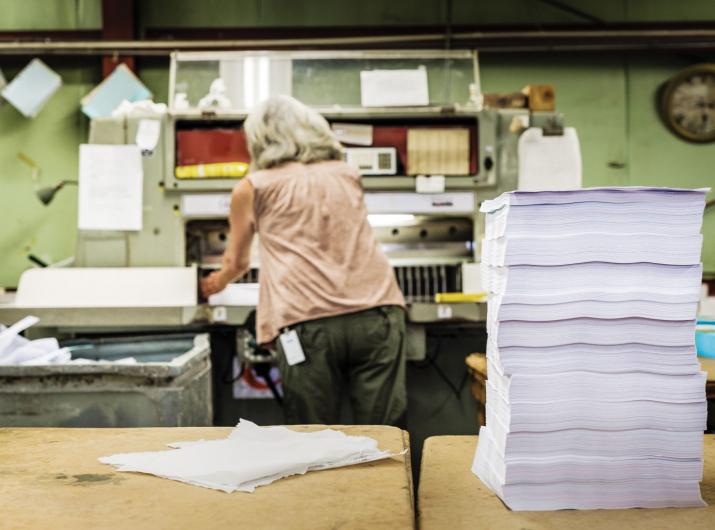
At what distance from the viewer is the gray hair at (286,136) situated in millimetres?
2152

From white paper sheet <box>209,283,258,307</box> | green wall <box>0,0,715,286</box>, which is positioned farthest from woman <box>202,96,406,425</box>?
green wall <box>0,0,715,286</box>

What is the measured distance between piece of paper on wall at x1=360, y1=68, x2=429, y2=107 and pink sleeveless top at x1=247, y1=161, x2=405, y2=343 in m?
1.18

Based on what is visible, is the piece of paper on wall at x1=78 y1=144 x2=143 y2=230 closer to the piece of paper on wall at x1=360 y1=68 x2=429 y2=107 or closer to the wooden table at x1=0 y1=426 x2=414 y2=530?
the piece of paper on wall at x1=360 y1=68 x2=429 y2=107

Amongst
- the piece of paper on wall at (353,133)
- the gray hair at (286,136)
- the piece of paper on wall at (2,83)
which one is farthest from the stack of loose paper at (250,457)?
the piece of paper on wall at (2,83)

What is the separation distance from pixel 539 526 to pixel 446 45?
13.1ft

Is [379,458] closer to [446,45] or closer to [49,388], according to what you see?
[49,388]

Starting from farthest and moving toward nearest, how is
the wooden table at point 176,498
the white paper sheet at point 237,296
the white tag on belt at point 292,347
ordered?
the white paper sheet at point 237,296, the white tag on belt at point 292,347, the wooden table at point 176,498

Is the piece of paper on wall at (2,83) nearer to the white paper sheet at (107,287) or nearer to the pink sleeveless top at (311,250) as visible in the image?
the white paper sheet at (107,287)

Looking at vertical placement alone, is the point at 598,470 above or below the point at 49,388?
above

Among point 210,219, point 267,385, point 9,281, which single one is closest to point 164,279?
point 210,219

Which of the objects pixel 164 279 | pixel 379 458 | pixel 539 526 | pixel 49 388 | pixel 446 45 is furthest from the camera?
pixel 446 45

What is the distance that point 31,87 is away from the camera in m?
4.29

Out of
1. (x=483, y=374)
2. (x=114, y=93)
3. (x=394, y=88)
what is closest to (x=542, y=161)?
(x=394, y=88)

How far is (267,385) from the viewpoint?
2.98m
